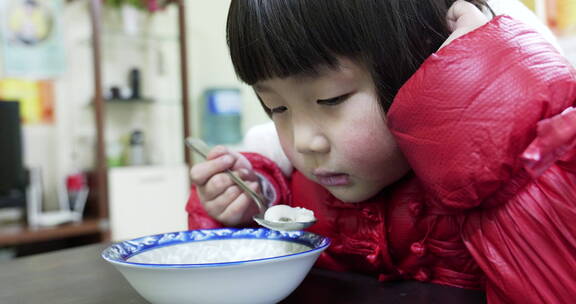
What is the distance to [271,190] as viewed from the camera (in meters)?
0.64

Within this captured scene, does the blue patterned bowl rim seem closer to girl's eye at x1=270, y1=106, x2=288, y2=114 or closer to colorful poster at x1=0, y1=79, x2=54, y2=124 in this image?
girl's eye at x1=270, y1=106, x2=288, y2=114

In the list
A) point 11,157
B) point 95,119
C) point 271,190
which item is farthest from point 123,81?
point 271,190

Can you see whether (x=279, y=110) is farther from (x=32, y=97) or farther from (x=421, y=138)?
(x=32, y=97)

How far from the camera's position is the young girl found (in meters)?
0.32

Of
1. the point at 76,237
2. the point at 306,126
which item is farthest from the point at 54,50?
the point at 306,126

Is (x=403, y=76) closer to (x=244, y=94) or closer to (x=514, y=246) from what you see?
(x=514, y=246)

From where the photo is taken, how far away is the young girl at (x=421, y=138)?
315 mm

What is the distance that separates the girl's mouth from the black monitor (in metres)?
1.55

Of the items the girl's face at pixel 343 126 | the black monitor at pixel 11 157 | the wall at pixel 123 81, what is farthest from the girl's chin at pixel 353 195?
the black monitor at pixel 11 157

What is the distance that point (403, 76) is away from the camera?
1.40 ft

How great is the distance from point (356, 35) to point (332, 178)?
14cm

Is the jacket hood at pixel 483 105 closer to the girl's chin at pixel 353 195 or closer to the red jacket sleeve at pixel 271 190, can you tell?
the girl's chin at pixel 353 195

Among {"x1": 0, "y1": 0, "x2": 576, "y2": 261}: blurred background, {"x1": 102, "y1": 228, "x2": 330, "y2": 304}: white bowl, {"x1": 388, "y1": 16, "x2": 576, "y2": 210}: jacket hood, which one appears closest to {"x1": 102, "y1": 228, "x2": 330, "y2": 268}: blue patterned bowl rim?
{"x1": 102, "y1": 228, "x2": 330, "y2": 304}: white bowl

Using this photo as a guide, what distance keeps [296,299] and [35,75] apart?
1825mm
